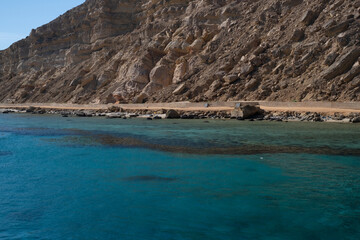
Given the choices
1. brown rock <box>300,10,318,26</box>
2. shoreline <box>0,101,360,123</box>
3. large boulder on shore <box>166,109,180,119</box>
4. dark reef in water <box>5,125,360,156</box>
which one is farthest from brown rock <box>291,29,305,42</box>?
dark reef in water <box>5,125,360,156</box>

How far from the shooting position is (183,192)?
9164mm

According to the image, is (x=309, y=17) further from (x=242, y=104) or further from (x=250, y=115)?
(x=250, y=115)

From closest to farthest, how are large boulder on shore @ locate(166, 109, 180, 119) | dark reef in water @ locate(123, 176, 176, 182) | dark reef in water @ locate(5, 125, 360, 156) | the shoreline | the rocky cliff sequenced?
dark reef in water @ locate(123, 176, 176, 182)
dark reef in water @ locate(5, 125, 360, 156)
the shoreline
the rocky cliff
large boulder on shore @ locate(166, 109, 180, 119)

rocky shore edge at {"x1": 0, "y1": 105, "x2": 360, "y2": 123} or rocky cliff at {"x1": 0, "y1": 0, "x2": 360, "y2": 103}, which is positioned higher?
rocky cliff at {"x1": 0, "y1": 0, "x2": 360, "y2": 103}

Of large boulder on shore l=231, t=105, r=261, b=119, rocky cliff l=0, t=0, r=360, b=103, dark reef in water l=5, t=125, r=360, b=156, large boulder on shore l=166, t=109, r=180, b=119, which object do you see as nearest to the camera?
dark reef in water l=5, t=125, r=360, b=156

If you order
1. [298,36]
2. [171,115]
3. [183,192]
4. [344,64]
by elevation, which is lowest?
[183,192]

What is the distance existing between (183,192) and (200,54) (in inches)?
1564

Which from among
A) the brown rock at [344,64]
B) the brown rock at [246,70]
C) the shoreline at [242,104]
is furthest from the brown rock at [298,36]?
the shoreline at [242,104]

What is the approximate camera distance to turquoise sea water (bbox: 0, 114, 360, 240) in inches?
274

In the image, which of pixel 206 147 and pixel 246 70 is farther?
pixel 246 70

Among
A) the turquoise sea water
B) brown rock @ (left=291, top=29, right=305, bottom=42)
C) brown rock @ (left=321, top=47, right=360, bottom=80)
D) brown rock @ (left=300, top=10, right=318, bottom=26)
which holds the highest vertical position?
brown rock @ (left=300, top=10, right=318, bottom=26)

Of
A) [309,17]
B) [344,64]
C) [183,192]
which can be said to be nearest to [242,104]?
[344,64]

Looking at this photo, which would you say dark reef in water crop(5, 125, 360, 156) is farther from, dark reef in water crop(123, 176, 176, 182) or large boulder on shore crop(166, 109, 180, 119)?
large boulder on shore crop(166, 109, 180, 119)

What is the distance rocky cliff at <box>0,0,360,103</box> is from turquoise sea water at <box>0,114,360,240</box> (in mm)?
20880
